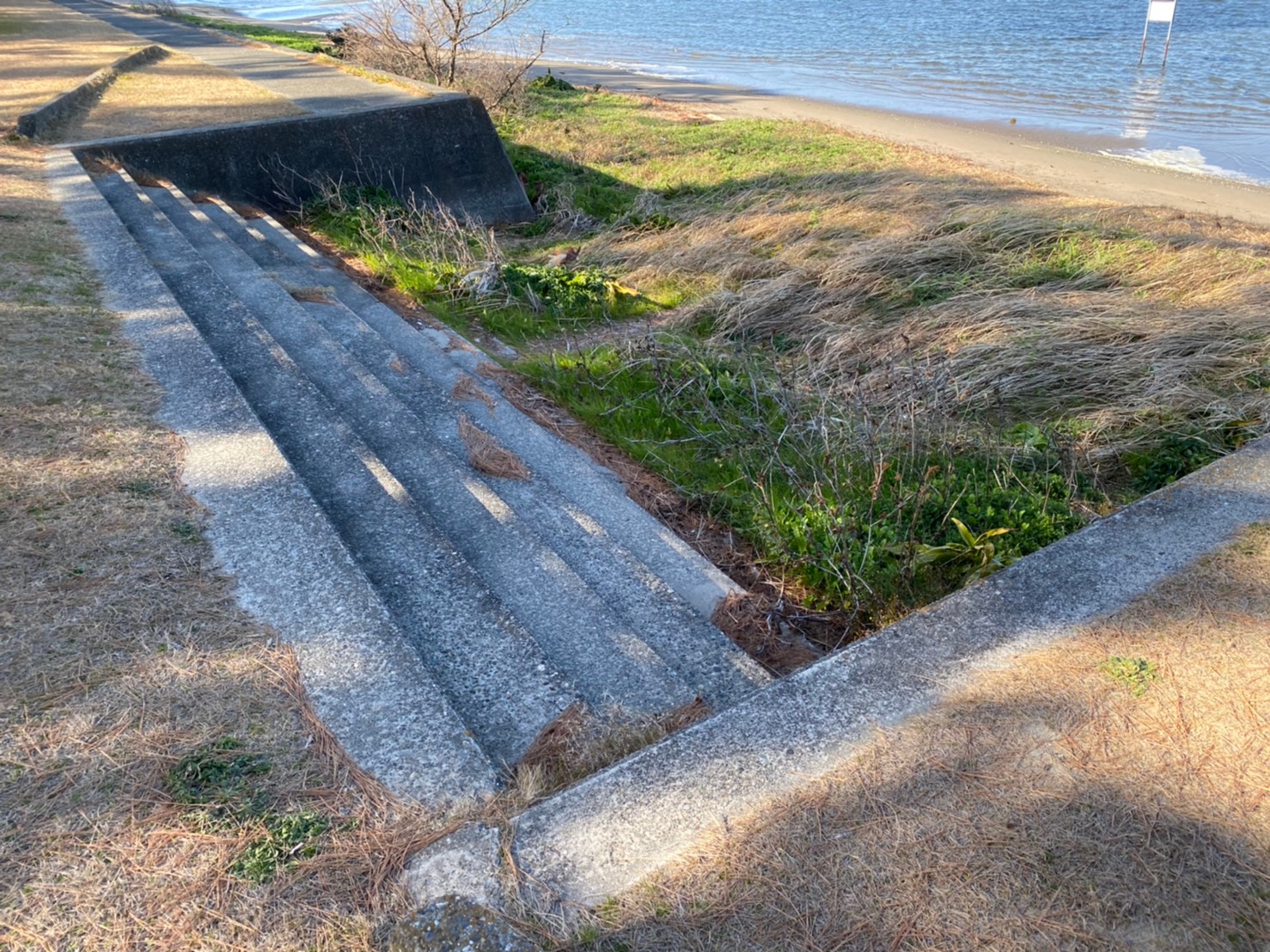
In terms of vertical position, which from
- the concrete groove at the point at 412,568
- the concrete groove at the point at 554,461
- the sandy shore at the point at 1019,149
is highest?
the sandy shore at the point at 1019,149

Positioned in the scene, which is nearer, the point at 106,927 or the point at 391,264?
the point at 106,927

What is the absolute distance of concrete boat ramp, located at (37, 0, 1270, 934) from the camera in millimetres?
2180

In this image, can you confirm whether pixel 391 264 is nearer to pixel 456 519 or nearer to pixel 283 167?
pixel 283 167

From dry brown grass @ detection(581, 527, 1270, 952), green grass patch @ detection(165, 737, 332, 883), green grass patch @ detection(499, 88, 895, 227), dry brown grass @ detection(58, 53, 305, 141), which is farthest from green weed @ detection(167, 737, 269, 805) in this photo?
dry brown grass @ detection(58, 53, 305, 141)

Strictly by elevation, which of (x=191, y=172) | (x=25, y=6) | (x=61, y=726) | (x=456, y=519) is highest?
(x=25, y=6)

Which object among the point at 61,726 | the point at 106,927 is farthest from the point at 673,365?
the point at 106,927

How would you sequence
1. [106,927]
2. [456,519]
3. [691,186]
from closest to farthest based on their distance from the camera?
[106,927] → [456,519] → [691,186]

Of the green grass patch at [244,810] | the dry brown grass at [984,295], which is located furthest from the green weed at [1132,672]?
the green grass patch at [244,810]

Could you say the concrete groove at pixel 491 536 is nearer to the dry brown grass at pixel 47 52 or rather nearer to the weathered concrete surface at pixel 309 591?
the weathered concrete surface at pixel 309 591

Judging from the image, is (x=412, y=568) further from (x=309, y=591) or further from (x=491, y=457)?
(x=491, y=457)

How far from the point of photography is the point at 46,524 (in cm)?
302

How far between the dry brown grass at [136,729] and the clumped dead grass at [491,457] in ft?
4.44

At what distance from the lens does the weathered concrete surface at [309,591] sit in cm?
229

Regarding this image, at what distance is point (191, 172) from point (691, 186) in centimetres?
532
